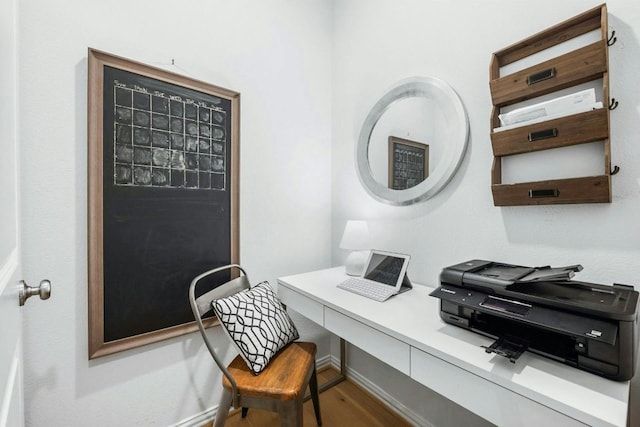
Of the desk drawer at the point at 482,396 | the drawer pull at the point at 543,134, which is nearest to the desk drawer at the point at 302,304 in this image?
the desk drawer at the point at 482,396

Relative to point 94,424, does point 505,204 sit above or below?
above

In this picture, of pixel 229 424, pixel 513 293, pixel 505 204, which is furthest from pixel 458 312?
pixel 229 424

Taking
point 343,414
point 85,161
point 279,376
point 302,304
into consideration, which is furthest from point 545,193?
point 85,161

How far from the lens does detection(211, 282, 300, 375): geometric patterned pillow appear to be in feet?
4.25

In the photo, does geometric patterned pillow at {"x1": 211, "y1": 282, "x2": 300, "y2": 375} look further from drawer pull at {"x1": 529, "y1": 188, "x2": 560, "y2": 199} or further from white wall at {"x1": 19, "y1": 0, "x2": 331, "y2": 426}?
drawer pull at {"x1": 529, "y1": 188, "x2": 560, "y2": 199}

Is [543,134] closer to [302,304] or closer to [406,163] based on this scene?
[406,163]

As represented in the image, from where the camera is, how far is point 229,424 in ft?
5.31

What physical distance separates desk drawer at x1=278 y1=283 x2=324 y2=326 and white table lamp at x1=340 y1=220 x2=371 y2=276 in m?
0.38

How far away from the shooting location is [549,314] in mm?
802

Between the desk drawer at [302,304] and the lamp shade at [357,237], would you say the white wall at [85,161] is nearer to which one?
the desk drawer at [302,304]

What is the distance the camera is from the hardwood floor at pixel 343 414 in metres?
1.63

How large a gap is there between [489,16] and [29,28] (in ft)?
6.55

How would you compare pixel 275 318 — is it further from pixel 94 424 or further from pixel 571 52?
pixel 571 52

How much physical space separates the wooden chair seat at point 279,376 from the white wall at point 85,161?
463mm
